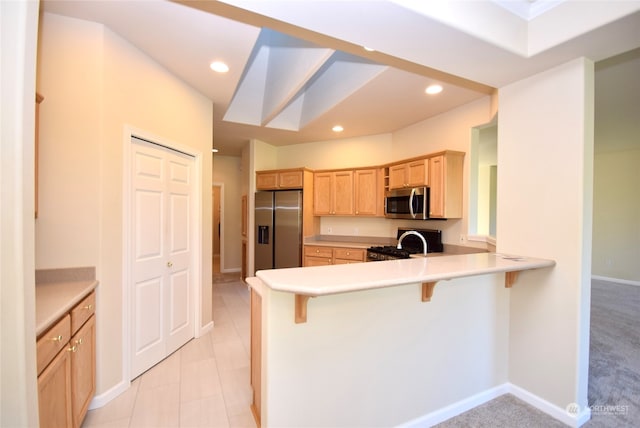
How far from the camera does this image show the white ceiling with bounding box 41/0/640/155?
1.47 metres

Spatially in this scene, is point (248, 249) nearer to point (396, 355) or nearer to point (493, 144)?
point (396, 355)

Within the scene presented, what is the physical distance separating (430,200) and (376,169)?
1228mm

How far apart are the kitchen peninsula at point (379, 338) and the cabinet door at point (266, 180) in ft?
10.9

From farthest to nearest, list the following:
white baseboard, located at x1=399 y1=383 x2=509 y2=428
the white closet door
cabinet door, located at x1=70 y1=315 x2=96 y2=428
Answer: the white closet door < white baseboard, located at x1=399 y1=383 x2=509 y2=428 < cabinet door, located at x1=70 y1=315 x2=96 y2=428

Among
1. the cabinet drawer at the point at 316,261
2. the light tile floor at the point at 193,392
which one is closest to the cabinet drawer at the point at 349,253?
the cabinet drawer at the point at 316,261

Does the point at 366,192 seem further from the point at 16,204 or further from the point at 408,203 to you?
the point at 16,204

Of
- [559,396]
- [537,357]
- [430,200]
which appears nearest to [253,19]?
[430,200]

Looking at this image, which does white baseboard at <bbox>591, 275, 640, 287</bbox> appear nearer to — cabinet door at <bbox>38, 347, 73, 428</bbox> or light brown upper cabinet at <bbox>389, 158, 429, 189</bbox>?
light brown upper cabinet at <bbox>389, 158, 429, 189</bbox>

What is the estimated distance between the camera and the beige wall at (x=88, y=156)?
1908 mm

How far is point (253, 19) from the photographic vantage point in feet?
6.39

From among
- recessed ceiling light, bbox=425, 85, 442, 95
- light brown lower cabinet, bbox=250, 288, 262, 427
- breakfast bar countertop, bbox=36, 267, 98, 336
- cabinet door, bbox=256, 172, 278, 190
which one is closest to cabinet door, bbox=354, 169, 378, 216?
cabinet door, bbox=256, 172, 278, 190

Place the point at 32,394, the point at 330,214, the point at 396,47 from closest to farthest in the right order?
the point at 32,394, the point at 396,47, the point at 330,214

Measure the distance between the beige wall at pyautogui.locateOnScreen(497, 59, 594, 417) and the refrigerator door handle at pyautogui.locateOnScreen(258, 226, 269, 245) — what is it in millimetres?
3676

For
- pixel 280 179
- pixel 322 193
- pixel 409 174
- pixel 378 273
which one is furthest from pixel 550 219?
pixel 280 179
